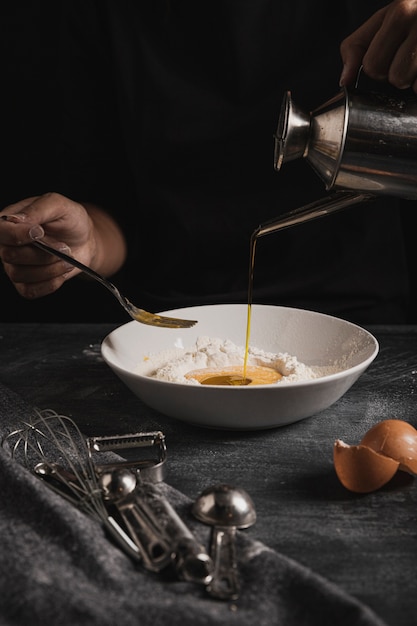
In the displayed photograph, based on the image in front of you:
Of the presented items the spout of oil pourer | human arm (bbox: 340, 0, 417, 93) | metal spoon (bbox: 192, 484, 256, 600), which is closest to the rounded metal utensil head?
metal spoon (bbox: 192, 484, 256, 600)

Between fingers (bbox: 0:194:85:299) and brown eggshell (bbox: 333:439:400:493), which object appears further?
fingers (bbox: 0:194:85:299)

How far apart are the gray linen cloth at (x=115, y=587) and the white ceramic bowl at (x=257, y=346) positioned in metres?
0.21

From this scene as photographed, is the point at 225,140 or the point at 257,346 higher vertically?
the point at 225,140

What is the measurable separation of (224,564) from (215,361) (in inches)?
20.1

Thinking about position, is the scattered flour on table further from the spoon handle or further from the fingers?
the spoon handle

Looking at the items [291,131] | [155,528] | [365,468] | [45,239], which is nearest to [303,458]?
[365,468]

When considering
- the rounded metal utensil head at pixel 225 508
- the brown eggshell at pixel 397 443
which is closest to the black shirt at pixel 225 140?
the brown eggshell at pixel 397 443

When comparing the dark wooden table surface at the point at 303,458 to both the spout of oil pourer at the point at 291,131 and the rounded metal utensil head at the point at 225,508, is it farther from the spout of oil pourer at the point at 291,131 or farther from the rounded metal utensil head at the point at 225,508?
the spout of oil pourer at the point at 291,131

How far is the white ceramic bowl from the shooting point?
90cm

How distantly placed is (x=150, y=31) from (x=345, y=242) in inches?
24.0

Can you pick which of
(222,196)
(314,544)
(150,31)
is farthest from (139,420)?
(150,31)

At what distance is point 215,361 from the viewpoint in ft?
3.77

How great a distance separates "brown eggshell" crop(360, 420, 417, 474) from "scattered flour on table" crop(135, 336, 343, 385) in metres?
0.22

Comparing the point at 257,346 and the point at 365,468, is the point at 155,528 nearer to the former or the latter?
the point at 365,468
